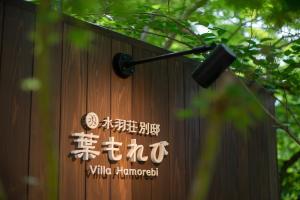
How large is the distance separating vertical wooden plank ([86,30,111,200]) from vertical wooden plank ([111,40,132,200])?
1.6 inches

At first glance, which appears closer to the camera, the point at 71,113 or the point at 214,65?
the point at 214,65

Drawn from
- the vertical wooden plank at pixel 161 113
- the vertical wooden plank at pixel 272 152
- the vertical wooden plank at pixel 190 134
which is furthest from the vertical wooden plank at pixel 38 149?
the vertical wooden plank at pixel 272 152

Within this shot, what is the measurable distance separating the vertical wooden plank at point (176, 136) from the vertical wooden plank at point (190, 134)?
0.14 ft

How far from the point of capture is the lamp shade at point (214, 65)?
2.16 metres

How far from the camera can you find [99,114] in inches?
105

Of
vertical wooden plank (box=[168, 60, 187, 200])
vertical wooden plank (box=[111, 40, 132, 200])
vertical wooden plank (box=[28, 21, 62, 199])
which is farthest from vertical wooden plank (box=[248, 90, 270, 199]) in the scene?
vertical wooden plank (box=[28, 21, 62, 199])

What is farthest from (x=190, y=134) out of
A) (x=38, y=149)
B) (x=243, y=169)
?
(x=38, y=149)

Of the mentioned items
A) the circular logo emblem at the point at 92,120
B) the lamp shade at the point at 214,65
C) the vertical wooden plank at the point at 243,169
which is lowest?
the vertical wooden plank at the point at 243,169

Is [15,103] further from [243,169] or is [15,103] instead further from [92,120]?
[243,169]

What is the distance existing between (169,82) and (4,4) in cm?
132

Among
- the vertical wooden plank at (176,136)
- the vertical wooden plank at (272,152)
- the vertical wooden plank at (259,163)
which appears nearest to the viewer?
the vertical wooden plank at (176,136)

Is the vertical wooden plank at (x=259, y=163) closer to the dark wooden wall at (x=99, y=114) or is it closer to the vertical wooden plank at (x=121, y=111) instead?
the dark wooden wall at (x=99, y=114)

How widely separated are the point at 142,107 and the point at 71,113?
1.94ft

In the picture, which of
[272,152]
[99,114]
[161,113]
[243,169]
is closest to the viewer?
[99,114]
